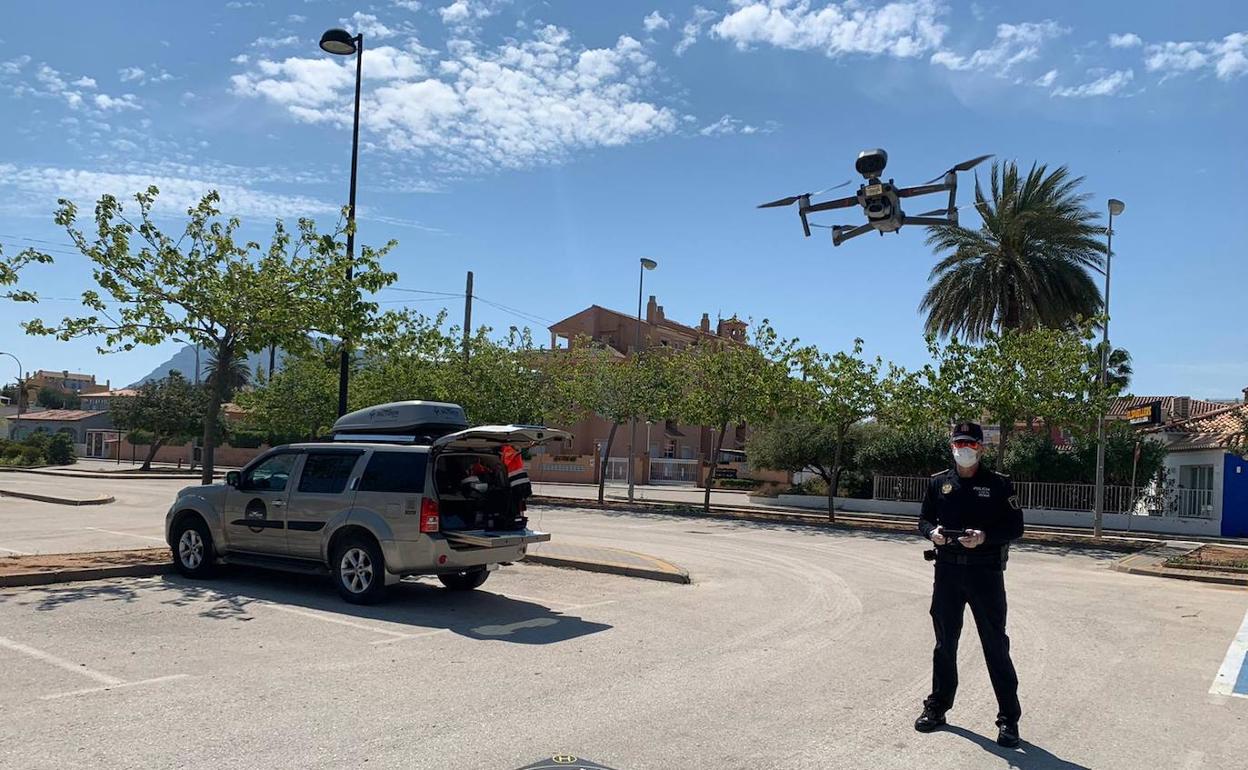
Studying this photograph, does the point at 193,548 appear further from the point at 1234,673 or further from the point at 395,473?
the point at 1234,673

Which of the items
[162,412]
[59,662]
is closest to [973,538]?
[59,662]

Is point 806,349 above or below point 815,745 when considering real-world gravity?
above

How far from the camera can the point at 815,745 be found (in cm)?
556

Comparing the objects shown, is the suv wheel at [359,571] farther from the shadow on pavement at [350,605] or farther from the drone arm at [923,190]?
the drone arm at [923,190]

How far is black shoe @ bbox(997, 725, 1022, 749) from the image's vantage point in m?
5.61

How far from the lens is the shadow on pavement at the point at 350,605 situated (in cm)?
901

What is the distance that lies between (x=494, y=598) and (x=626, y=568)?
2935mm

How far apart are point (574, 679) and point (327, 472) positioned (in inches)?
184

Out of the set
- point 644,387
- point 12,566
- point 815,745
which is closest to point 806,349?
point 644,387

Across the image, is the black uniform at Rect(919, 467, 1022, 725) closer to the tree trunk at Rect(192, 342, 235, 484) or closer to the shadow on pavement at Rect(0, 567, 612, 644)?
the shadow on pavement at Rect(0, 567, 612, 644)

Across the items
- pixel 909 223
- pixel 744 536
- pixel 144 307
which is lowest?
→ pixel 744 536

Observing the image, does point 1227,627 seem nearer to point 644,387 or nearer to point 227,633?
point 227,633

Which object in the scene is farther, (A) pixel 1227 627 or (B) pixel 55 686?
(A) pixel 1227 627

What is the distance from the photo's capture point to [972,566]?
5.82 meters
